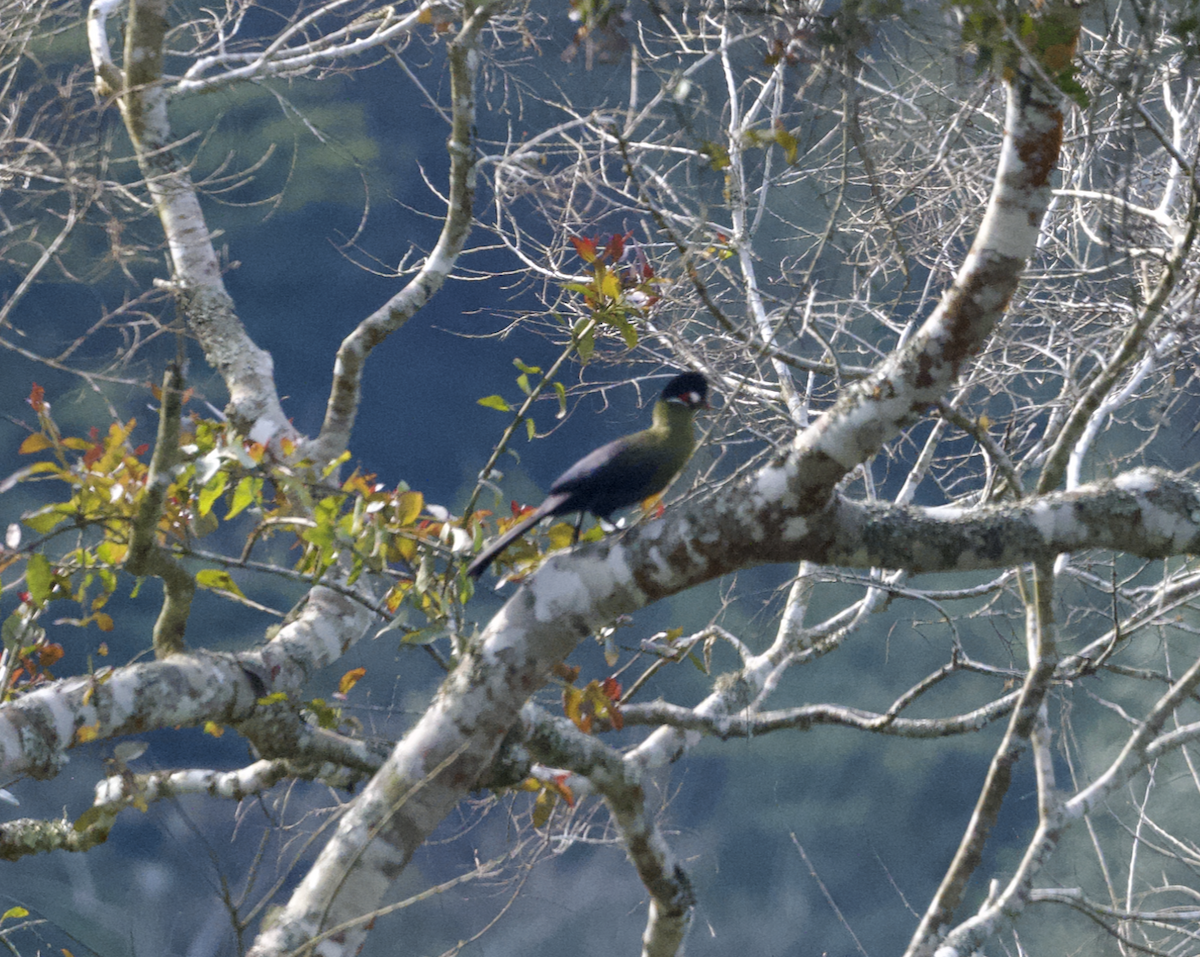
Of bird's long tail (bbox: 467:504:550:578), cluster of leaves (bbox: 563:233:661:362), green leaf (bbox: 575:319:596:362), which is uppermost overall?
cluster of leaves (bbox: 563:233:661:362)

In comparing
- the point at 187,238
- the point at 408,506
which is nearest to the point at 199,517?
the point at 408,506

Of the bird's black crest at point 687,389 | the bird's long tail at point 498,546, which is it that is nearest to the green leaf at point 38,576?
the bird's long tail at point 498,546

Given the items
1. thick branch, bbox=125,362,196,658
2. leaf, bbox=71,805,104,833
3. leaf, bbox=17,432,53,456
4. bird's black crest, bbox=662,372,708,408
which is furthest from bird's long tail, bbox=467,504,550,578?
leaf, bbox=71,805,104,833

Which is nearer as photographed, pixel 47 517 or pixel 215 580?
pixel 47 517

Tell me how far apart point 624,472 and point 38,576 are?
0.95 metres

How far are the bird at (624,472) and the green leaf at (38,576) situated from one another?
2.21ft

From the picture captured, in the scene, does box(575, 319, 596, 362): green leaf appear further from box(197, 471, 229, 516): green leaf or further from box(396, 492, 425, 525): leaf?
box(197, 471, 229, 516): green leaf

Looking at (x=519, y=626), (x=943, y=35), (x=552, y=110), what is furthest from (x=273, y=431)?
(x=552, y=110)

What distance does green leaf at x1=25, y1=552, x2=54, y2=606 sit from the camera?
161 cm

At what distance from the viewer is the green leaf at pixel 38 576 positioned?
1.61 m

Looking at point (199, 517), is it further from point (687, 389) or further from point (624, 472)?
point (687, 389)

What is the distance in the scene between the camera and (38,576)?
1.62 m

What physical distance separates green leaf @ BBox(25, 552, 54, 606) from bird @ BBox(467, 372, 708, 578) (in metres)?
0.67

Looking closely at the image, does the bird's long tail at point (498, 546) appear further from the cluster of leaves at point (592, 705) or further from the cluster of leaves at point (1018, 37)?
the cluster of leaves at point (1018, 37)
